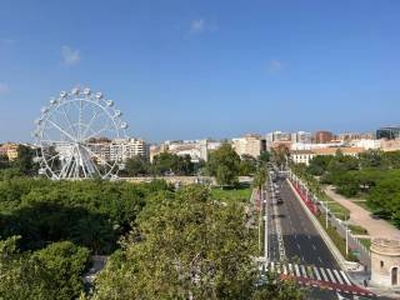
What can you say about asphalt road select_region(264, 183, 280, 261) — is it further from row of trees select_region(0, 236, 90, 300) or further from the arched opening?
row of trees select_region(0, 236, 90, 300)

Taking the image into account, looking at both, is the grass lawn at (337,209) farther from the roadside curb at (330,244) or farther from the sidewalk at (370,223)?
the roadside curb at (330,244)

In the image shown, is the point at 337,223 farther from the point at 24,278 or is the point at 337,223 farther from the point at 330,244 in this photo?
the point at 24,278

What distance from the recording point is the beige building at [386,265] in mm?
41750

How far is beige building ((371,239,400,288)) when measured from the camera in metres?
41.8

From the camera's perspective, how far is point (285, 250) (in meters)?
55.6

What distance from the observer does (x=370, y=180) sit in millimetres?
105875

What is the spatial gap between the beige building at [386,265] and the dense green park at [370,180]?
25016 mm

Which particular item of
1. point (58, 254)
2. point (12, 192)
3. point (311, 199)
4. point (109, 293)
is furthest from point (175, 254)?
point (311, 199)

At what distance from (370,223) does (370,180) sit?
1418 inches

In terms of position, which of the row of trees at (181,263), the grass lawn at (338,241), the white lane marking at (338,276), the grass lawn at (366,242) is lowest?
the white lane marking at (338,276)

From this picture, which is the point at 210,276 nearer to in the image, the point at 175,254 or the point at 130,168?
the point at 175,254

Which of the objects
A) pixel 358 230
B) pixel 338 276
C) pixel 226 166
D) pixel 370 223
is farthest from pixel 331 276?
pixel 226 166

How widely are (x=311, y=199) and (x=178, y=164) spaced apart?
78.0 m

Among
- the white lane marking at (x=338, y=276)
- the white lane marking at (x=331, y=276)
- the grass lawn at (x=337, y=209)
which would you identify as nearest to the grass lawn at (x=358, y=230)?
the grass lawn at (x=337, y=209)
